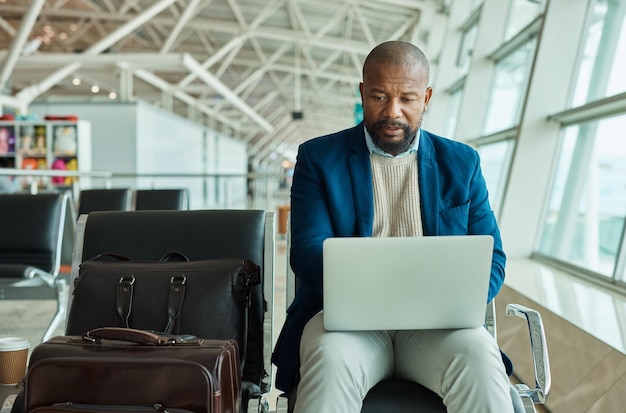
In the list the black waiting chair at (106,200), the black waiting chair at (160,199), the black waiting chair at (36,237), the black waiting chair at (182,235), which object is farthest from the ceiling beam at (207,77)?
the black waiting chair at (182,235)

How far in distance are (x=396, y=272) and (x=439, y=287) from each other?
11cm

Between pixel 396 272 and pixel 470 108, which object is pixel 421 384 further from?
pixel 470 108

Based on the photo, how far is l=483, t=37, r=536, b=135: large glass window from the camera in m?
6.56

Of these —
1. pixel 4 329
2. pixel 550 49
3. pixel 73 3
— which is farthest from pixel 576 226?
pixel 73 3

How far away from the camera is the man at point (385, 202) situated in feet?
5.67

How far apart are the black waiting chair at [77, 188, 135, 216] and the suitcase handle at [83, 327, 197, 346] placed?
3.02m

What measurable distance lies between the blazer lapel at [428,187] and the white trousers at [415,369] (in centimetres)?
32

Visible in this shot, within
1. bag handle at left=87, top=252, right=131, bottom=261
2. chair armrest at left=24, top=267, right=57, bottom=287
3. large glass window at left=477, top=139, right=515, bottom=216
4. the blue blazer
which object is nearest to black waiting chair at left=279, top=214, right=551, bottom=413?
the blue blazer

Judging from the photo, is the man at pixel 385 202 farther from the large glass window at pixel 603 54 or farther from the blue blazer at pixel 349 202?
the large glass window at pixel 603 54

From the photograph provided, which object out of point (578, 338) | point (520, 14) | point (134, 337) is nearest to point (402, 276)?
point (134, 337)

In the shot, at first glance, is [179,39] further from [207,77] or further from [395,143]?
[395,143]

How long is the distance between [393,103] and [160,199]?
2.87 m

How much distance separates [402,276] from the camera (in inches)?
61.6

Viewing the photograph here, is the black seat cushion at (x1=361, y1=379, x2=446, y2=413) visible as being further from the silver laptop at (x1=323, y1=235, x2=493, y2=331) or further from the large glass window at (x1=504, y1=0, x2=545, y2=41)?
the large glass window at (x1=504, y1=0, x2=545, y2=41)
